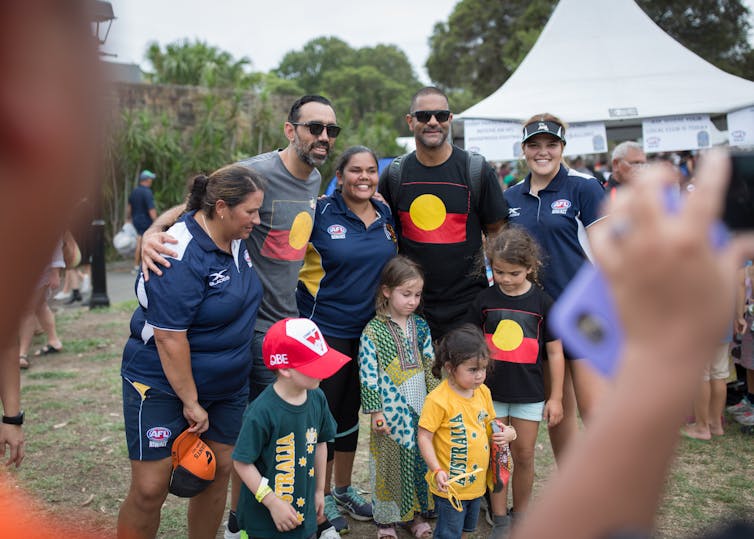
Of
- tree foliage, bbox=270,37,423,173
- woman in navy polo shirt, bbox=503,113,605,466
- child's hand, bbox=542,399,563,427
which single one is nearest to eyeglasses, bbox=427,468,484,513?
child's hand, bbox=542,399,563,427

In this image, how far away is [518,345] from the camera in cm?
379

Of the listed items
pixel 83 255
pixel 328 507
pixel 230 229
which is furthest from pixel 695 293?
pixel 83 255

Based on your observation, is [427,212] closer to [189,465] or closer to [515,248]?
[515,248]

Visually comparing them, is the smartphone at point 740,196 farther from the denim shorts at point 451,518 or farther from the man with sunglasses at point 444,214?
the man with sunglasses at point 444,214

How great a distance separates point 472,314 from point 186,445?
1.75 metres

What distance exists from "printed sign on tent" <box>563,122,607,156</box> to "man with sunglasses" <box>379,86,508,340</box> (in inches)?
234

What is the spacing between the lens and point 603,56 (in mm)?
10633

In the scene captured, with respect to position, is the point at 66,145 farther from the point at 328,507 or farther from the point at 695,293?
the point at 328,507

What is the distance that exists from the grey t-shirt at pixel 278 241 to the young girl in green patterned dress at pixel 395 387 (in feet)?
1.70

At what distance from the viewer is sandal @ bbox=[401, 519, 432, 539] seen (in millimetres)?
4027

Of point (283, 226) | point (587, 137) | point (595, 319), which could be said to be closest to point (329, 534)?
point (283, 226)

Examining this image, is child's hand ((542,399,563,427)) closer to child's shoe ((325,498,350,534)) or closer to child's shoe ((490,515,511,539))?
child's shoe ((490,515,511,539))

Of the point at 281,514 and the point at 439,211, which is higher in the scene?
the point at 439,211

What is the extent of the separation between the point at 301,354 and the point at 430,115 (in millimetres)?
1828
